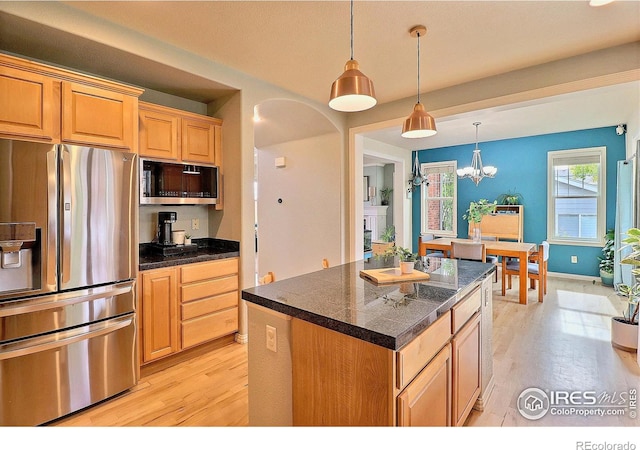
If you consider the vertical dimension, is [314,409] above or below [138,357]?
above

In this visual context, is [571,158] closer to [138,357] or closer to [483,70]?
[483,70]

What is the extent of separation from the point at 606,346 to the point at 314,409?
3.08 m

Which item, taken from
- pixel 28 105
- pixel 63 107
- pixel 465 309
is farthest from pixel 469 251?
pixel 28 105

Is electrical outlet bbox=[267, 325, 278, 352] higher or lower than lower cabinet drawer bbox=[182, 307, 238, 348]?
higher

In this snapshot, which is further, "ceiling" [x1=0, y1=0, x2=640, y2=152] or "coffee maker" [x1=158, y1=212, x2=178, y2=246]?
"coffee maker" [x1=158, y1=212, x2=178, y2=246]

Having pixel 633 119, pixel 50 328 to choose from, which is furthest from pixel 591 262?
pixel 50 328

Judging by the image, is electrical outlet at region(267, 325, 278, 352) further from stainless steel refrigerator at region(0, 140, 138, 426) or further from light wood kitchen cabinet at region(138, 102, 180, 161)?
light wood kitchen cabinet at region(138, 102, 180, 161)

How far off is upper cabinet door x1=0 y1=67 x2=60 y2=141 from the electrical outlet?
75.2 inches

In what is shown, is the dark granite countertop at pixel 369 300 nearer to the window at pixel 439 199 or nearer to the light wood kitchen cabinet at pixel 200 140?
the light wood kitchen cabinet at pixel 200 140

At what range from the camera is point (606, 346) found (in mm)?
2945

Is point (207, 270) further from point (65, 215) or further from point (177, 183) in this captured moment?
point (65, 215)

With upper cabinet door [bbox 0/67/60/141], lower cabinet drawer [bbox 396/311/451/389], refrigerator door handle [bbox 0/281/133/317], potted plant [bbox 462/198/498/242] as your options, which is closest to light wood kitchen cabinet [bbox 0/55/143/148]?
upper cabinet door [bbox 0/67/60/141]

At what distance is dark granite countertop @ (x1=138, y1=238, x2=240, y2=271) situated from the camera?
2577 millimetres

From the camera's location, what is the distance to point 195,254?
2.95 metres
